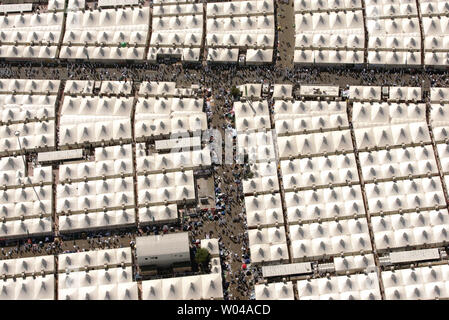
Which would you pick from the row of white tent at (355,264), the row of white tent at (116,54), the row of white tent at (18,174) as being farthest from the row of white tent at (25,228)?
the row of white tent at (355,264)

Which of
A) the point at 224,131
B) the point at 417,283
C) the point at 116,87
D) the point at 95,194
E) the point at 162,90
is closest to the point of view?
the point at 417,283

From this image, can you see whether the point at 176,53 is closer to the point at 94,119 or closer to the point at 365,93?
the point at 94,119

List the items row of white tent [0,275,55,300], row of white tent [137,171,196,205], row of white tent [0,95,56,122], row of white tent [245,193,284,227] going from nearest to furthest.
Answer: row of white tent [0,275,55,300] → row of white tent [245,193,284,227] → row of white tent [137,171,196,205] → row of white tent [0,95,56,122]

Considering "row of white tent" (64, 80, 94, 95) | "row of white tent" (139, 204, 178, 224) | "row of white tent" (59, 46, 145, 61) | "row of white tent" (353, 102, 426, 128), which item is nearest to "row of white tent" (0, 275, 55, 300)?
"row of white tent" (139, 204, 178, 224)

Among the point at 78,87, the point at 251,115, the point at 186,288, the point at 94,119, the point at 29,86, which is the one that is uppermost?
the point at 29,86

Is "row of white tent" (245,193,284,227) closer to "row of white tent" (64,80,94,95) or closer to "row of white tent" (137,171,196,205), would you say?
"row of white tent" (137,171,196,205)

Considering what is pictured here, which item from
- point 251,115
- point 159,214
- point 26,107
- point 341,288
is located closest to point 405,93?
point 251,115

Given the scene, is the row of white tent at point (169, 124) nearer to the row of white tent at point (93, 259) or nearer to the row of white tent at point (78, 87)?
the row of white tent at point (78, 87)

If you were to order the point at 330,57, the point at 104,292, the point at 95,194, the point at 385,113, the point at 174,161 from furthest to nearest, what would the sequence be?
the point at 330,57 < the point at 385,113 < the point at 174,161 < the point at 95,194 < the point at 104,292
